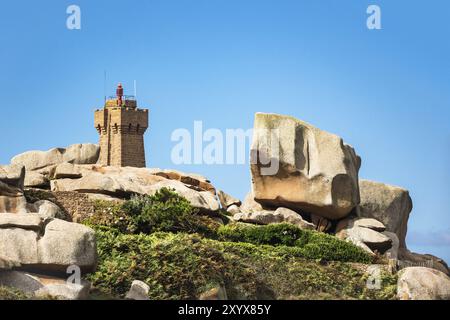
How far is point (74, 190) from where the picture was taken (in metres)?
52.4

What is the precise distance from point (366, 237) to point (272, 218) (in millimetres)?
3802

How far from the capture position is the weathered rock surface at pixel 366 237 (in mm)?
53031

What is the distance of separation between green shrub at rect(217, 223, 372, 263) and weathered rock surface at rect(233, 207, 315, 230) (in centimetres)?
151

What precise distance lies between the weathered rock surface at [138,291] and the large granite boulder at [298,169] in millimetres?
13999

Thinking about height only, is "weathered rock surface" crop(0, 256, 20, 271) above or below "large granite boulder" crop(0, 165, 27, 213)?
below

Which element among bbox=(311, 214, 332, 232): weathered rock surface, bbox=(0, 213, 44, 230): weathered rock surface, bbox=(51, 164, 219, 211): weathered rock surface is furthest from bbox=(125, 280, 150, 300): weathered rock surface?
bbox=(311, 214, 332, 232): weathered rock surface

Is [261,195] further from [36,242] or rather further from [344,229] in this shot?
[36,242]

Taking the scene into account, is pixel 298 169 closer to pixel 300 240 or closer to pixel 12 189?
pixel 300 240

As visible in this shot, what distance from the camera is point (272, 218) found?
53406 mm

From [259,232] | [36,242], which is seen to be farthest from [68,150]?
[36,242]

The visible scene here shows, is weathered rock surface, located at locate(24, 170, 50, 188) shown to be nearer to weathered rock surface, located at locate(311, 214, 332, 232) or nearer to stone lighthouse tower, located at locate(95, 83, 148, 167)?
weathered rock surface, located at locate(311, 214, 332, 232)

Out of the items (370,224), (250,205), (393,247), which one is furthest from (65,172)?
(393,247)

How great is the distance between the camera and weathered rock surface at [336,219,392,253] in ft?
174
